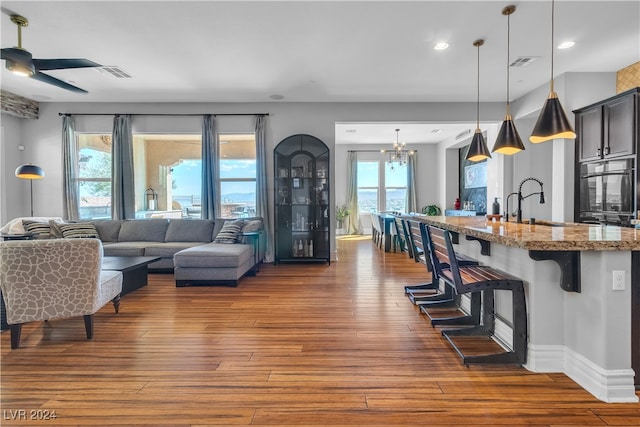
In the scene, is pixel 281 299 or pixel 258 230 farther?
pixel 258 230

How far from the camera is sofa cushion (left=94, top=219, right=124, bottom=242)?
18.2ft

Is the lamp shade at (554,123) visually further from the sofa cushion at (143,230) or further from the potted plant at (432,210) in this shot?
the potted plant at (432,210)

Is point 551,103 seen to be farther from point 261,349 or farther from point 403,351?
point 261,349

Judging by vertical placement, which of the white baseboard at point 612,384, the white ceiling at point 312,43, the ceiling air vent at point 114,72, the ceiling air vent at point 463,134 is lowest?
the white baseboard at point 612,384

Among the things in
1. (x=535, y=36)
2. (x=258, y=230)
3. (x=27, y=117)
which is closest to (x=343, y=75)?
(x=535, y=36)

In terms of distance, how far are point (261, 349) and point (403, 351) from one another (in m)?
1.08

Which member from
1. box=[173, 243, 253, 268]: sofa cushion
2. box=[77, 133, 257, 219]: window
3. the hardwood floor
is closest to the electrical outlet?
the hardwood floor

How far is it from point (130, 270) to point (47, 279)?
1357 millimetres

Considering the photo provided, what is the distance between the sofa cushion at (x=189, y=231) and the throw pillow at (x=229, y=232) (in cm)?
46

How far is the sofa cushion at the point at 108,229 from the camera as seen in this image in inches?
218

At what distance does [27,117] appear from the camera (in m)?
5.81

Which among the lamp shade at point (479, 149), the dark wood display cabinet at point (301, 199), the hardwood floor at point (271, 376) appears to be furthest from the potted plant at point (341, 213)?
the hardwood floor at point (271, 376)

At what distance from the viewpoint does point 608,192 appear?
4066 mm

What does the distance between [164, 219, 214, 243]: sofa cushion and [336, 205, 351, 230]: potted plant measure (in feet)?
17.9
